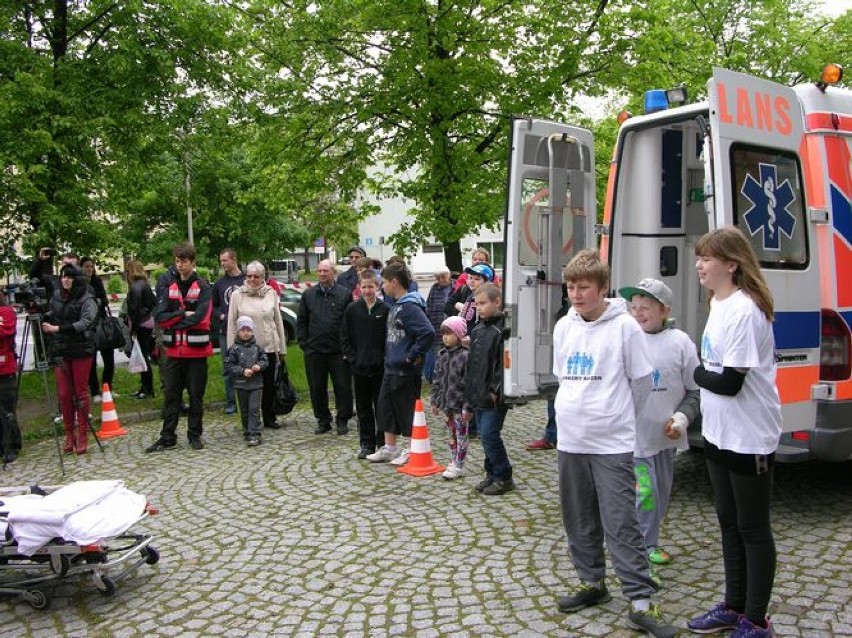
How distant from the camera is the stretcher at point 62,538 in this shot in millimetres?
4109

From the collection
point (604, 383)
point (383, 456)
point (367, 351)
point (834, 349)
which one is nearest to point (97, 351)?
point (367, 351)

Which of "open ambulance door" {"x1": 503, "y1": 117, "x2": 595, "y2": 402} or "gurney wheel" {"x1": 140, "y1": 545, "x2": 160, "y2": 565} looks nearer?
"gurney wheel" {"x1": 140, "y1": 545, "x2": 160, "y2": 565}

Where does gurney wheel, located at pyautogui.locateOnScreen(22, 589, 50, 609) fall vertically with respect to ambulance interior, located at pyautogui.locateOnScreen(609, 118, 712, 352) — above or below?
below

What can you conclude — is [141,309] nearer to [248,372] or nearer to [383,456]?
[248,372]

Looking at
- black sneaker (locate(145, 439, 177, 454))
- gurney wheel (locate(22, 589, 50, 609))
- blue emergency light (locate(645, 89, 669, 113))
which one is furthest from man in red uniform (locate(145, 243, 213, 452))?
blue emergency light (locate(645, 89, 669, 113))

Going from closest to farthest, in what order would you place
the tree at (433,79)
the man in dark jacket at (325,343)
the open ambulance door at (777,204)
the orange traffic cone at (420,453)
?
1. the open ambulance door at (777,204)
2. the orange traffic cone at (420,453)
3. the man in dark jacket at (325,343)
4. the tree at (433,79)

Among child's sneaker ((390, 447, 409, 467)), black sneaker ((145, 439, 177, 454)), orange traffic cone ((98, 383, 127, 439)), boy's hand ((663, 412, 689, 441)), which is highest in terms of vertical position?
boy's hand ((663, 412, 689, 441))

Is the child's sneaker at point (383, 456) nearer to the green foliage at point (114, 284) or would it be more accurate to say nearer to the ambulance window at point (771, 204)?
the ambulance window at point (771, 204)

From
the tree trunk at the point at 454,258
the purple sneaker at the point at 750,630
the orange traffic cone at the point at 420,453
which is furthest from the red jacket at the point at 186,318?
the tree trunk at the point at 454,258

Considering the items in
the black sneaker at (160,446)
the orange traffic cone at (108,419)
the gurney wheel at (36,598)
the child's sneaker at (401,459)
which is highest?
the orange traffic cone at (108,419)

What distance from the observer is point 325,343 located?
822cm

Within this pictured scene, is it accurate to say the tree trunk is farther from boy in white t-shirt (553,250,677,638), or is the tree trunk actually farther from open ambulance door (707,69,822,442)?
boy in white t-shirt (553,250,677,638)

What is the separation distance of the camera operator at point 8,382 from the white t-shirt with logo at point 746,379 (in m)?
6.63

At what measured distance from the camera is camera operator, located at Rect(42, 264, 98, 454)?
755cm
